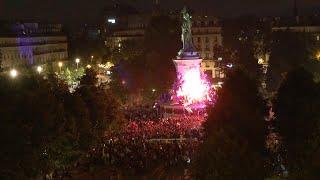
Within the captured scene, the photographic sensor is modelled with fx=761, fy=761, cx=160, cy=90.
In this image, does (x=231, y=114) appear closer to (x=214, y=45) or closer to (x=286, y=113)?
(x=286, y=113)

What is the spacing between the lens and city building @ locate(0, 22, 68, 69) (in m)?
110

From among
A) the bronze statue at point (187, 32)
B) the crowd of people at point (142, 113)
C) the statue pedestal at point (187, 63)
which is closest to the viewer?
the crowd of people at point (142, 113)

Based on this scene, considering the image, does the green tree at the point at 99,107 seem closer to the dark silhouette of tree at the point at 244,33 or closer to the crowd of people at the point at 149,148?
the crowd of people at the point at 149,148

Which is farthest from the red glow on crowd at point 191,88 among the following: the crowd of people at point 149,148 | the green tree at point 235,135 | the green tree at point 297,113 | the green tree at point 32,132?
the green tree at point 235,135

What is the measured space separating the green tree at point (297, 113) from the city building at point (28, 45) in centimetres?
6483

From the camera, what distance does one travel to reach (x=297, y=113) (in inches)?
1464

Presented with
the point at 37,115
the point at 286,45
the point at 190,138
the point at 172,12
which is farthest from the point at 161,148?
the point at 172,12

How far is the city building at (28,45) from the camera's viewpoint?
110319 mm

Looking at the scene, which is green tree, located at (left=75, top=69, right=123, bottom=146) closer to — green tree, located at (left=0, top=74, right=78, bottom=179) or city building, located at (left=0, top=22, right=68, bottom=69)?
green tree, located at (left=0, top=74, right=78, bottom=179)

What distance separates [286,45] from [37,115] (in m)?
64.8

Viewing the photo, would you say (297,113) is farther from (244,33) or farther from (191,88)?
(244,33)

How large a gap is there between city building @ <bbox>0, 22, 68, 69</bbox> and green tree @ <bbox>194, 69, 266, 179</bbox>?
64727mm

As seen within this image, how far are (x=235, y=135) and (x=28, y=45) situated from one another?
9050 cm

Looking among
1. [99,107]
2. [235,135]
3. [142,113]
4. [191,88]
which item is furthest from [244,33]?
[235,135]
